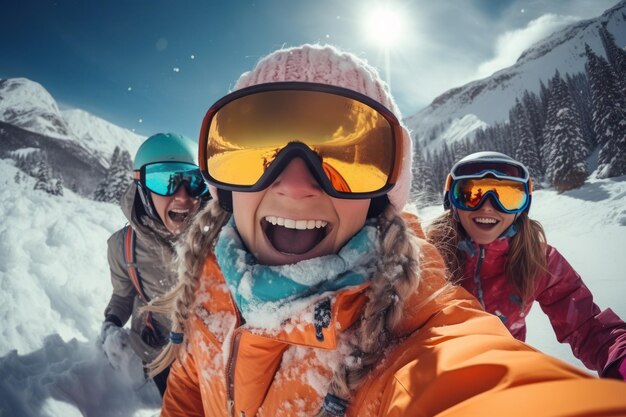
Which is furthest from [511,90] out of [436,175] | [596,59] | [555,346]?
[555,346]

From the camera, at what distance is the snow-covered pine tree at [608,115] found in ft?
69.1

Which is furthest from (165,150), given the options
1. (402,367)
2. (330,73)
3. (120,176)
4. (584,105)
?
(584,105)

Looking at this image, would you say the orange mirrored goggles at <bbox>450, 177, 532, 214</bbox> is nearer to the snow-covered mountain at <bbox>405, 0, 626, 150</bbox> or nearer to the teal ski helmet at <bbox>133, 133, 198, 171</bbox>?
the teal ski helmet at <bbox>133, 133, 198, 171</bbox>

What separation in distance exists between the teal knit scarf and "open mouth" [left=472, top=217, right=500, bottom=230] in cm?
201

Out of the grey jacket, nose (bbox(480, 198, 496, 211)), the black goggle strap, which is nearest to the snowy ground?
the grey jacket

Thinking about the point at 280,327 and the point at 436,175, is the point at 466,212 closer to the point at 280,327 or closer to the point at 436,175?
the point at 280,327

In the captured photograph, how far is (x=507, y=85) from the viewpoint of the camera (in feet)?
477

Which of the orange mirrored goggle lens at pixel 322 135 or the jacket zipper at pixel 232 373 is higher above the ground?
the orange mirrored goggle lens at pixel 322 135

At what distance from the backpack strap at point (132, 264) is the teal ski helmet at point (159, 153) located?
11.5 inches

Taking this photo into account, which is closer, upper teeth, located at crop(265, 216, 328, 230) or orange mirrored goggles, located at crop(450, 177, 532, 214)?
upper teeth, located at crop(265, 216, 328, 230)

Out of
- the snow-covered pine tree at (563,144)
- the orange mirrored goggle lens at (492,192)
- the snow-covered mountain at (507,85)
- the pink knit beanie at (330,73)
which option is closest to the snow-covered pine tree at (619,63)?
the snow-covered pine tree at (563,144)

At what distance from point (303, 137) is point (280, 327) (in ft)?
2.87

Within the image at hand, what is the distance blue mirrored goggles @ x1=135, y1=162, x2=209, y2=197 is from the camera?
2988 mm

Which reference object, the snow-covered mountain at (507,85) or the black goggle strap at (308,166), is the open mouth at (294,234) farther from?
the snow-covered mountain at (507,85)
